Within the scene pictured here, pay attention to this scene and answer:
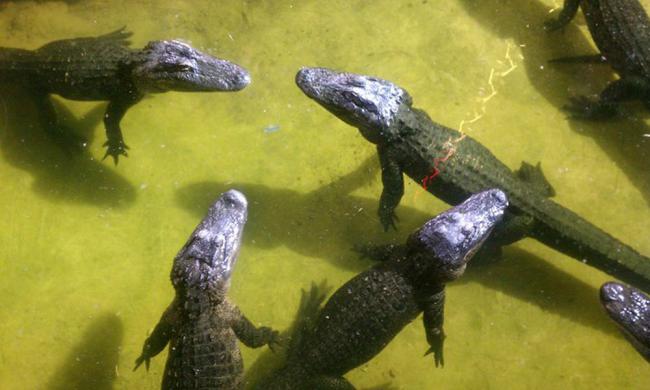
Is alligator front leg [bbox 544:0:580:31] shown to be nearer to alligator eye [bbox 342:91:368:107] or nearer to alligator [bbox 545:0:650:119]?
alligator [bbox 545:0:650:119]

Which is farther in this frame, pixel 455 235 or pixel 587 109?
pixel 587 109

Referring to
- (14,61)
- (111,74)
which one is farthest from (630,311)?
(14,61)

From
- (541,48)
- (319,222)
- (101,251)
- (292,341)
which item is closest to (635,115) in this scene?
(541,48)

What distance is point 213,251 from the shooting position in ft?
14.7

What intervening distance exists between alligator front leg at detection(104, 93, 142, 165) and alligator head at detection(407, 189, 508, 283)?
296 centimetres

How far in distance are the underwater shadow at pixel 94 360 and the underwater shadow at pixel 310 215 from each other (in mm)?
1298

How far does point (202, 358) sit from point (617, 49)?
16.5 ft

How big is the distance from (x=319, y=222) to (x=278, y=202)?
452 mm

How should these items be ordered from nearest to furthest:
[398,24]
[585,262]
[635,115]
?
[585,262], [635,115], [398,24]

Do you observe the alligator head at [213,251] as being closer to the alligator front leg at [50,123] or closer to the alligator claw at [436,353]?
the alligator claw at [436,353]

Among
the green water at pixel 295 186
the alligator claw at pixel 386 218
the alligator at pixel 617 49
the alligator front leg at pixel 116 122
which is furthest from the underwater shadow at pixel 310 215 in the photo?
the alligator at pixel 617 49

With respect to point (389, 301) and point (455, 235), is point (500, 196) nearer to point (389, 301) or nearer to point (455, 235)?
point (455, 235)

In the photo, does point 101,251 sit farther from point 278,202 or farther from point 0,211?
point 278,202

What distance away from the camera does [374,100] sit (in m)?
5.04
